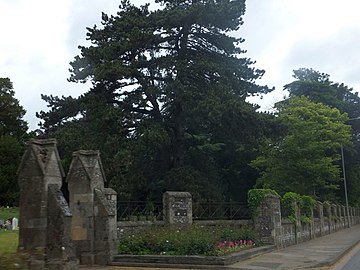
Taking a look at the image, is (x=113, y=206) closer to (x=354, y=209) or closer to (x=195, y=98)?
(x=195, y=98)

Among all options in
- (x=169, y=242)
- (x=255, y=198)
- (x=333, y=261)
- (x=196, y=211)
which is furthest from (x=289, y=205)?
(x=169, y=242)

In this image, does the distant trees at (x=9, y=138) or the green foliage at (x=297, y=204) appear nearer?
the green foliage at (x=297, y=204)

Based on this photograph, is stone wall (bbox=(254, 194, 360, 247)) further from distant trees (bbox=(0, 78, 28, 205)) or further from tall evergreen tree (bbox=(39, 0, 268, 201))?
distant trees (bbox=(0, 78, 28, 205))

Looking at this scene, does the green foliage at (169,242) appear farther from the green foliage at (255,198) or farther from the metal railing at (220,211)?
the green foliage at (255,198)

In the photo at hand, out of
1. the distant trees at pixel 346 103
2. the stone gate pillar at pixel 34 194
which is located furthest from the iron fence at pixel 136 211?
the distant trees at pixel 346 103

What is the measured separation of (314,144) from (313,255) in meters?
22.5

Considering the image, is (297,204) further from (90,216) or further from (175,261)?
(90,216)

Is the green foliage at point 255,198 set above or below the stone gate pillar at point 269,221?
above

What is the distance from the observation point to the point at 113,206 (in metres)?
14.8

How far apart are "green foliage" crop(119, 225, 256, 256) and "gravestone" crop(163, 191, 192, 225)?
833 mm

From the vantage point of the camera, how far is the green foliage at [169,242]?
48.8ft

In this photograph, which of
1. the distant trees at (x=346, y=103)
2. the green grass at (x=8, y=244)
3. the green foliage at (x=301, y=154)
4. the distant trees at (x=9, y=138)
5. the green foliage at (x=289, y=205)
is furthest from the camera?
the distant trees at (x=346, y=103)

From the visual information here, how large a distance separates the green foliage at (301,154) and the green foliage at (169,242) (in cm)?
2281

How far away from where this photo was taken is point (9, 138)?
46500mm
